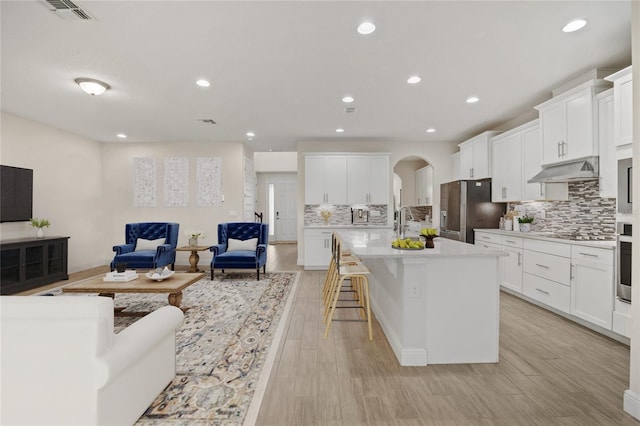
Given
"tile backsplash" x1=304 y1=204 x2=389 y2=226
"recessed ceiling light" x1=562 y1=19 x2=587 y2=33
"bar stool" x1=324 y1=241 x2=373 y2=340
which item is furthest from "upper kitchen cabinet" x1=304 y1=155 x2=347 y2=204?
"recessed ceiling light" x1=562 y1=19 x2=587 y2=33

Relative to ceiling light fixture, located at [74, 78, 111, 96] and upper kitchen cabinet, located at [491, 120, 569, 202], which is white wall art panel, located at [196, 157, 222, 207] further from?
upper kitchen cabinet, located at [491, 120, 569, 202]

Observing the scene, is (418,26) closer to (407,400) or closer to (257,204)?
(407,400)

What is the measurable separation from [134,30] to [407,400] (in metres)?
3.74

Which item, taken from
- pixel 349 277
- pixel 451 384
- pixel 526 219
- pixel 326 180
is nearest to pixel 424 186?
pixel 326 180

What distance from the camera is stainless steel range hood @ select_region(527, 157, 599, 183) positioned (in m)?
3.27

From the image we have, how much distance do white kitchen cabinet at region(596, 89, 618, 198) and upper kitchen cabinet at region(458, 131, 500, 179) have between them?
2.15 meters

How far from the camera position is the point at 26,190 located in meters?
5.01

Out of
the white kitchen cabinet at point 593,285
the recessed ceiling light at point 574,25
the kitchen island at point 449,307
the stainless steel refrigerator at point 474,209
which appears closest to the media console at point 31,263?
the kitchen island at point 449,307

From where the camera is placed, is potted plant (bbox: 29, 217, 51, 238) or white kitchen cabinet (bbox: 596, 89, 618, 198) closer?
white kitchen cabinet (bbox: 596, 89, 618, 198)

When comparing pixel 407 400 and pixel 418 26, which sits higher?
pixel 418 26

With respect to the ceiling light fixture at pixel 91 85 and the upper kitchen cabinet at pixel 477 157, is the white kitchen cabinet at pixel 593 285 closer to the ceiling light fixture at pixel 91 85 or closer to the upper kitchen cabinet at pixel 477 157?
the upper kitchen cabinet at pixel 477 157

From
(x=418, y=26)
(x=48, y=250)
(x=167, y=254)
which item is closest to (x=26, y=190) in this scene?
(x=48, y=250)

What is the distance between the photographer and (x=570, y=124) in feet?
11.6

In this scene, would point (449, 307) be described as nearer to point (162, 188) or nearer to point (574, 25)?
point (574, 25)
